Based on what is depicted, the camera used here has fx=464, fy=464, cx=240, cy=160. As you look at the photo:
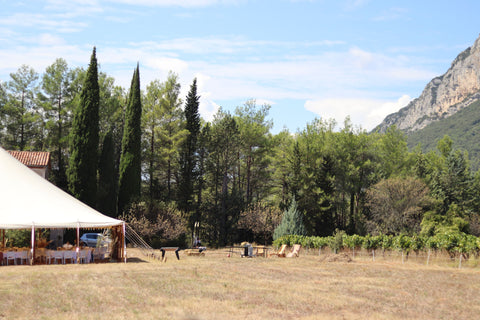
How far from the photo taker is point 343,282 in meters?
16.8

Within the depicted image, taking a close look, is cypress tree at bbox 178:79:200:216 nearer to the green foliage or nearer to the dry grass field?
the green foliage

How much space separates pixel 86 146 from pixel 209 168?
15072 millimetres

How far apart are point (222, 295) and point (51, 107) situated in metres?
36.8

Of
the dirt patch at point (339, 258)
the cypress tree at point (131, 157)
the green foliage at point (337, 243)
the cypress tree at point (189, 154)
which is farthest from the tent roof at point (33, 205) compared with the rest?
the cypress tree at point (189, 154)

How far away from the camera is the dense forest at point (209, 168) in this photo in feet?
121

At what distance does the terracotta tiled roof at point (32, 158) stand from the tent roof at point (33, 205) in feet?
32.1

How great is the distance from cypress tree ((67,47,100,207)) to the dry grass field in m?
15.3

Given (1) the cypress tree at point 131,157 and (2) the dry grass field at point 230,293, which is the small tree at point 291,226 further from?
(2) the dry grass field at point 230,293

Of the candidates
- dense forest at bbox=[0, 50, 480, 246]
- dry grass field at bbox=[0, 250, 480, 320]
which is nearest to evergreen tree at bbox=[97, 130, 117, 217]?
dense forest at bbox=[0, 50, 480, 246]

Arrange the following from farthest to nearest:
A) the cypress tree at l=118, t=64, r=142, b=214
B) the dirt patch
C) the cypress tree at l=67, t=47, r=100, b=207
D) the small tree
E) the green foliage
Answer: the cypress tree at l=118, t=64, r=142, b=214, the small tree, the cypress tree at l=67, t=47, r=100, b=207, the green foliage, the dirt patch

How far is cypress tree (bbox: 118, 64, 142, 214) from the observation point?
3686cm

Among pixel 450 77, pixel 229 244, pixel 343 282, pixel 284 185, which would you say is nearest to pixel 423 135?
pixel 450 77

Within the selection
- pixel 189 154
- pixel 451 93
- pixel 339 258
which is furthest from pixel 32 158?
pixel 451 93

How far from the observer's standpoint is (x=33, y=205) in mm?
20719
